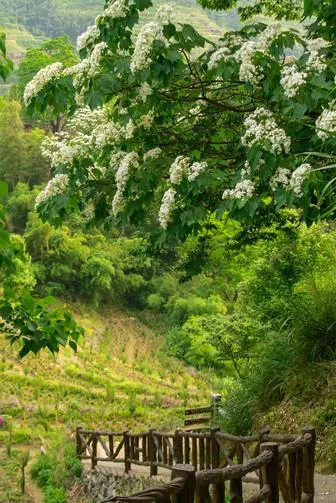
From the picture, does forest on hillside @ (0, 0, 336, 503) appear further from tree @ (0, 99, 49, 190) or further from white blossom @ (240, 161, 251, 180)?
tree @ (0, 99, 49, 190)

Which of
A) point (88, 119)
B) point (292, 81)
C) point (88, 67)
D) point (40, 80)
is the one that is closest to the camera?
point (292, 81)

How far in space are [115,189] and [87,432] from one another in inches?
396

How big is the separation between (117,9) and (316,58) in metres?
1.43

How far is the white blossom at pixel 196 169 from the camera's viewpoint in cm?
435

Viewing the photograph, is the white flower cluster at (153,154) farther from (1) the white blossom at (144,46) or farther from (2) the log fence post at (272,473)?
(2) the log fence post at (272,473)

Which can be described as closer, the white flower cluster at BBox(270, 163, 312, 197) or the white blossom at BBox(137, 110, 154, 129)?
the white flower cluster at BBox(270, 163, 312, 197)

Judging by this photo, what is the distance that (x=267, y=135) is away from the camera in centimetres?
413

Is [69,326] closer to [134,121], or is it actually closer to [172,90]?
[134,121]

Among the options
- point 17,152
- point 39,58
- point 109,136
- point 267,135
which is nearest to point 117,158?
point 109,136

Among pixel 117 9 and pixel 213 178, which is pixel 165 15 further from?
pixel 213 178

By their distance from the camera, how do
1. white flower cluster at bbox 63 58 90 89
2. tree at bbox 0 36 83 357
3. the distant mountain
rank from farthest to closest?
the distant mountain, white flower cluster at bbox 63 58 90 89, tree at bbox 0 36 83 357

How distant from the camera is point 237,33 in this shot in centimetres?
490

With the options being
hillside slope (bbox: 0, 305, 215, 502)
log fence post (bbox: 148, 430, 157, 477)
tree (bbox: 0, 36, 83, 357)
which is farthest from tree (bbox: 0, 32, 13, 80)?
hillside slope (bbox: 0, 305, 215, 502)

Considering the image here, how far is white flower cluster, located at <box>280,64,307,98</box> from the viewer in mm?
4000
